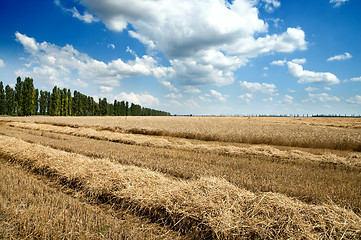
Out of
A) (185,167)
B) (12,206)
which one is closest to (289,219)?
(185,167)

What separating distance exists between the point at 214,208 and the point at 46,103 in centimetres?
9511

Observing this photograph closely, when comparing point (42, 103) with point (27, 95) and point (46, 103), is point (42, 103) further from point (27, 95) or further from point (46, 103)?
point (27, 95)

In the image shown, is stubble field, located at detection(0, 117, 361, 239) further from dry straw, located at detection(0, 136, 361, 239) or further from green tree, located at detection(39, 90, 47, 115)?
green tree, located at detection(39, 90, 47, 115)

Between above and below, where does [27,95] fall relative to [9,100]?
above

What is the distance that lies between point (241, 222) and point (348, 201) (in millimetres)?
3397

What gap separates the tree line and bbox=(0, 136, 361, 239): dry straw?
6872cm

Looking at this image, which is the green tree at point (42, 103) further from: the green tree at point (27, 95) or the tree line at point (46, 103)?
the green tree at point (27, 95)

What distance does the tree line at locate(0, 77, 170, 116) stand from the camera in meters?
55.7

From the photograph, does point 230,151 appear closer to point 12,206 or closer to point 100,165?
point 100,165

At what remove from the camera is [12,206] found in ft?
11.5

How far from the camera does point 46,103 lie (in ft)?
252

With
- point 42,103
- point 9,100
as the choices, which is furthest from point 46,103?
Answer: point 9,100

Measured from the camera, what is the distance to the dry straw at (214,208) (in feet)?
9.73

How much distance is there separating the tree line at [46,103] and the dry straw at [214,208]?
68.7 metres
